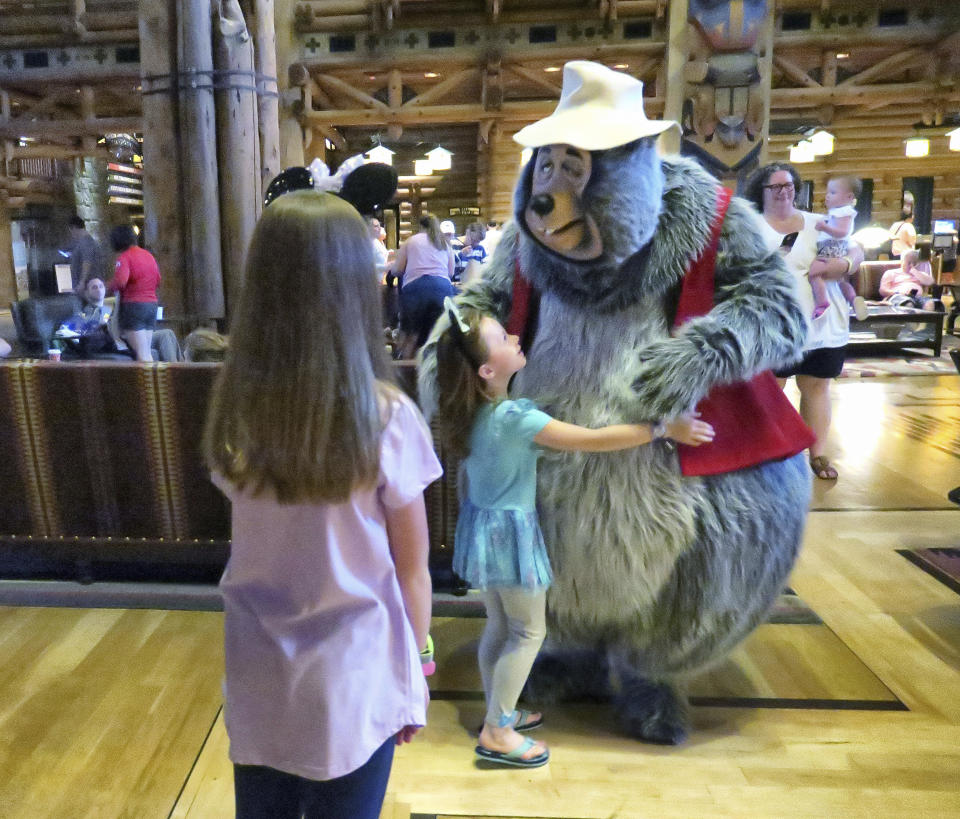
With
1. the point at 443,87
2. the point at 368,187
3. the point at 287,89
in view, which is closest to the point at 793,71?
the point at 443,87

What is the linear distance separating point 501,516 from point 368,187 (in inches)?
40.8

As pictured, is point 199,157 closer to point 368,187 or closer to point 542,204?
point 368,187

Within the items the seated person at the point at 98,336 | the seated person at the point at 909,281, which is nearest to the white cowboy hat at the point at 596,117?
the seated person at the point at 98,336

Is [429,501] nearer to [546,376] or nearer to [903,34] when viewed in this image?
[546,376]

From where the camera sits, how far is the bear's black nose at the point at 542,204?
173cm

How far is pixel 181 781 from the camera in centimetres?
182

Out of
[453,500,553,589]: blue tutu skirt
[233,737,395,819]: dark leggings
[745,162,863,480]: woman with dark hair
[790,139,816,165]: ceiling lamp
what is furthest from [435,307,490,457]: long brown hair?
[790,139,816,165]: ceiling lamp

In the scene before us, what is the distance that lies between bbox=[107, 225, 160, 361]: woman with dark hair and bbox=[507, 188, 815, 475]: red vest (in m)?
3.77

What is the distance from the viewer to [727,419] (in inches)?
70.9

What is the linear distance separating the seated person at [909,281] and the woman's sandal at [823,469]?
5.39 metres

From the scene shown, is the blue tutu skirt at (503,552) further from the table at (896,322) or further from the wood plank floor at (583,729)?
the table at (896,322)

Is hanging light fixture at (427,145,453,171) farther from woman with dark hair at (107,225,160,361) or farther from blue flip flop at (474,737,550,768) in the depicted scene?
blue flip flop at (474,737,550,768)

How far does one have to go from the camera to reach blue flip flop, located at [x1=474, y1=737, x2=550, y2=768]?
1827 mm

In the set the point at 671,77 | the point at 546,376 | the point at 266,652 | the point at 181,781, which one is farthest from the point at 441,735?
the point at 671,77
